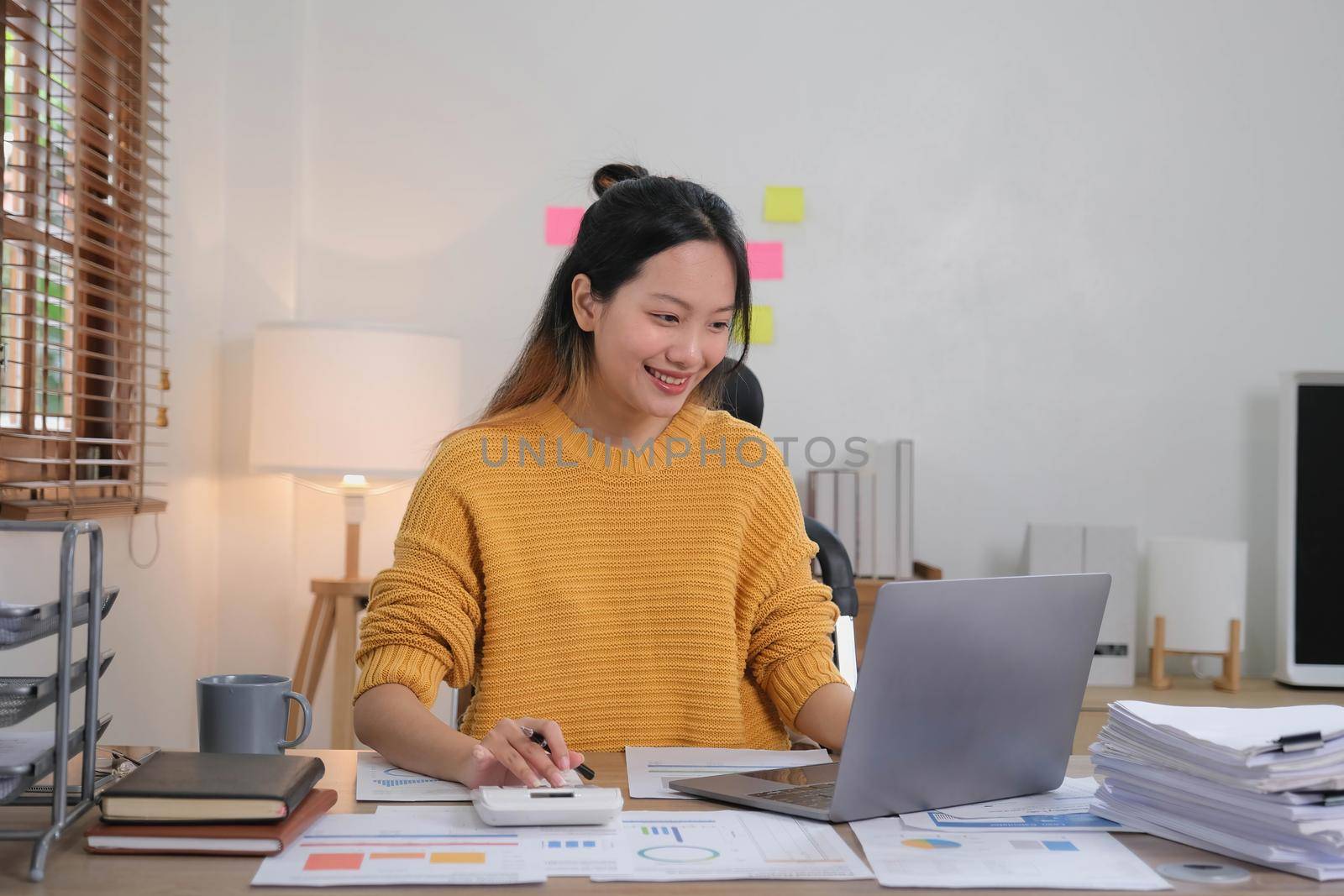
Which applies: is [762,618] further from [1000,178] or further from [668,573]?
[1000,178]

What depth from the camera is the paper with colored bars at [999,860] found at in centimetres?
88

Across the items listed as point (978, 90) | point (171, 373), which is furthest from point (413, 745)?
point (978, 90)

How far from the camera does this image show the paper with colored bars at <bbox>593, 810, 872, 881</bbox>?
0.88 m

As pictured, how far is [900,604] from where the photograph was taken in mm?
958

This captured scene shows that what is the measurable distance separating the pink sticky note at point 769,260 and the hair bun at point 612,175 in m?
1.27

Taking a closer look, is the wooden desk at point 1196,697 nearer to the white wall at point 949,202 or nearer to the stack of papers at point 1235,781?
the white wall at point 949,202

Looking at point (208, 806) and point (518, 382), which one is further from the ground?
point (518, 382)

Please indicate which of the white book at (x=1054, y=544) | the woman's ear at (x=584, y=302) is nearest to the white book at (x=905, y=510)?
the white book at (x=1054, y=544)

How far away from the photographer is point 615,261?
4.94ft

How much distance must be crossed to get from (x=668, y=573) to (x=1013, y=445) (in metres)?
1.69

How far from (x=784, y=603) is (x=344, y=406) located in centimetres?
135

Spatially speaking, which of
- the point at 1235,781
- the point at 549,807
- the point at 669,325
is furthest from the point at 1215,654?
the point at 549,807

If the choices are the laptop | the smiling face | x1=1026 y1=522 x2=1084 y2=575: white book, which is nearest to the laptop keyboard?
the laptop

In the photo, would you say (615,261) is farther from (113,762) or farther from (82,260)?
(82,260)
